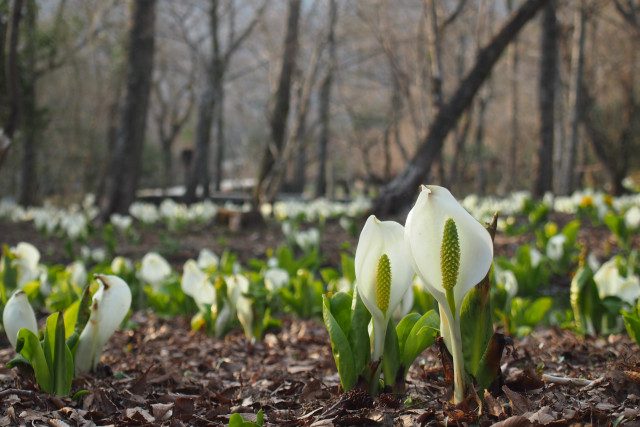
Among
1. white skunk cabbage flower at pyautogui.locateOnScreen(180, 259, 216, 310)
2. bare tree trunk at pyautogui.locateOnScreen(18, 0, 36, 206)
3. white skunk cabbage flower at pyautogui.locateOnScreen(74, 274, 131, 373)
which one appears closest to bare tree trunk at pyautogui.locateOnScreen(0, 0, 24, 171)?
white skunk cabbage flower at pyautogui.locateOnScreen(180, 259, 216, 310)

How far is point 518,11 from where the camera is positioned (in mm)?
6652

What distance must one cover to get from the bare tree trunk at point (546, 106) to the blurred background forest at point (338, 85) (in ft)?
0.08

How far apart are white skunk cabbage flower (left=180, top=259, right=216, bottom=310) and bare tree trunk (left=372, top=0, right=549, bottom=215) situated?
4.66m

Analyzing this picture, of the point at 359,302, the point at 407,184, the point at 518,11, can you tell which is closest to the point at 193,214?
the point at 407,184

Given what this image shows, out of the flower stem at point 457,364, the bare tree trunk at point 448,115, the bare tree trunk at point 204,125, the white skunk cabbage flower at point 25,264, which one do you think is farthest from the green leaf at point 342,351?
the bare tree trunk at point 204,125

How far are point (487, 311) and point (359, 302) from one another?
307 mm

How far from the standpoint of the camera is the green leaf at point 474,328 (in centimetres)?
129

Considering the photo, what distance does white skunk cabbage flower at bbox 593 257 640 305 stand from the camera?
2.56 metres

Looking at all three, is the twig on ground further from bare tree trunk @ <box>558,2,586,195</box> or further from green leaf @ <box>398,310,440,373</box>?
bare tree trunk @ <box>558,2,586,195</box>

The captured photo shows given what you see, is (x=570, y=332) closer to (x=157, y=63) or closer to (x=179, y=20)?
(x=179, y=20)

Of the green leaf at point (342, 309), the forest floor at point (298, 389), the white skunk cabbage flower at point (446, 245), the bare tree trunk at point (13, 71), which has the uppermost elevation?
the bare tree trunk at point (13, 71)

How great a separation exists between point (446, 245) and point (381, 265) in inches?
8.0

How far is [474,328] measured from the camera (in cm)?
131

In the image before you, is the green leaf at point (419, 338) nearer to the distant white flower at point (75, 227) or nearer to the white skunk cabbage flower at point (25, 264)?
the white skunk cabbage flower at point (25, 264)
